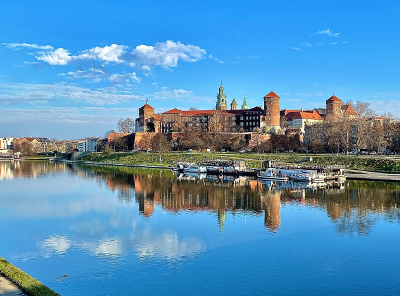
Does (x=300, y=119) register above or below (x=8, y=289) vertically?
above

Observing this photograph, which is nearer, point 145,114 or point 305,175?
point 305,175

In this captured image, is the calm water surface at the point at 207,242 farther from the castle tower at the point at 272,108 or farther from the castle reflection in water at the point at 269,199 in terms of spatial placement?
the castle tower at the point at 272,108

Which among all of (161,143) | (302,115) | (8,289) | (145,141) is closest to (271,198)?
(8,289)

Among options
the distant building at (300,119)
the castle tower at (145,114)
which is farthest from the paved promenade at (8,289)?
the castle tower at (145,114)

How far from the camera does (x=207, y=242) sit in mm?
18281

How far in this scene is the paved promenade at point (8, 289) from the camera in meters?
10.8

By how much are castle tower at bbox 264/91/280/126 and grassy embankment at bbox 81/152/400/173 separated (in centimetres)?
2070

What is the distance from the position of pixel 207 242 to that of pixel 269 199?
12.8 metres

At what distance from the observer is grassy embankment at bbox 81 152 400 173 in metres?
47.0

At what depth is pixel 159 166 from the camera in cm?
6341

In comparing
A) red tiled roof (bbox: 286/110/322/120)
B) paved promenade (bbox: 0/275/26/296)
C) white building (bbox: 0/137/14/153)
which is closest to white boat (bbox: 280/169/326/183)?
paved promenade (bbox: 0/275/26/296)

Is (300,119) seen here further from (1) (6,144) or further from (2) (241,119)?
(1) (6,144)

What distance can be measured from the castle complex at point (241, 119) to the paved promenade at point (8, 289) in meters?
72.4

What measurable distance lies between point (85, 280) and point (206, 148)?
65.2 metres
